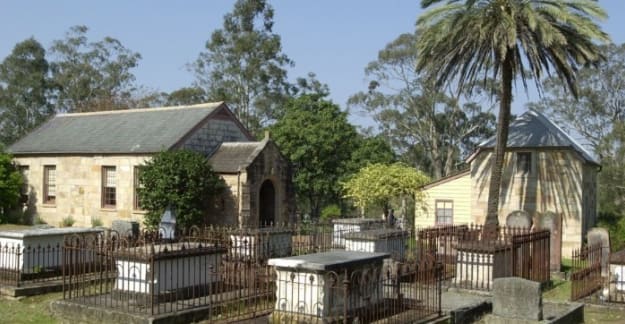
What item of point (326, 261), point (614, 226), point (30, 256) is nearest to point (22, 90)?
point (30, 256)

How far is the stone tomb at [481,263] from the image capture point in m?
15.0

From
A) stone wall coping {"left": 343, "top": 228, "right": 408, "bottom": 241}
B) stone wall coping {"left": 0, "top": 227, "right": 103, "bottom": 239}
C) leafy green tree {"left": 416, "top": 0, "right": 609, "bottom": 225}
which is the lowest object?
stone wall coping {"left": 343, "top": 228, "right": 408, "bottom": 241}

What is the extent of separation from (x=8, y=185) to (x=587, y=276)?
24.2 m

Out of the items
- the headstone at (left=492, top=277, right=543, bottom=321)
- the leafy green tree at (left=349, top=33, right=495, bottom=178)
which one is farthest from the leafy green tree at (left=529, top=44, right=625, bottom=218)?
the headstone at (left=492, top=277, right=543, bottom=321)

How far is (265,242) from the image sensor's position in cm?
1761

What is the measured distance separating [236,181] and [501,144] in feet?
31.8

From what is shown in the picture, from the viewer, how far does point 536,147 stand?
24219 millimetres

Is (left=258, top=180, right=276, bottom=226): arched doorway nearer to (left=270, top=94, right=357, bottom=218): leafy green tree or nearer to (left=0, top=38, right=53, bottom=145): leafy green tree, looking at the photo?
(left=270, top=94, right=357, bottom=218): leafy green tree

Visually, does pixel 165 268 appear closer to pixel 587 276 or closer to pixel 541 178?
pixel 587 276

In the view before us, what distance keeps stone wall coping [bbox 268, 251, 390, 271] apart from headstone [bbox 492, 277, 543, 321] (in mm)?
2201

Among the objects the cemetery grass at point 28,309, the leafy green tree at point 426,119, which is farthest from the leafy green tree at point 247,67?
the cemetery grass at point 28,309

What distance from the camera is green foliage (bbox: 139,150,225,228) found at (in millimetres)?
23203

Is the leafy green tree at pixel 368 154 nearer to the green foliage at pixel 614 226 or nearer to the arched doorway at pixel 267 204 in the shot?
the arched doorway at pixel 267 204

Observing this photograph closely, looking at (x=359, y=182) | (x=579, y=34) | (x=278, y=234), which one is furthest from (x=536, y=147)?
(x=278, y=234)
